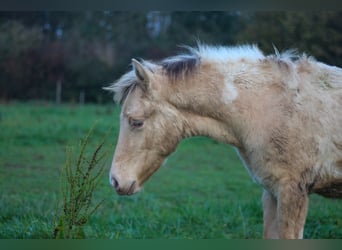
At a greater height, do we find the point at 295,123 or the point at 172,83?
the point at 172,83

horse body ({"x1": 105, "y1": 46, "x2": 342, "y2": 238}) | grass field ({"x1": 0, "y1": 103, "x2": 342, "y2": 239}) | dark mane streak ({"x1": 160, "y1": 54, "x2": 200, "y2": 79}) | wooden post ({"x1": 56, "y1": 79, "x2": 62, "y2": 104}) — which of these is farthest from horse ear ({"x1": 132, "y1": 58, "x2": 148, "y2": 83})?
wooden post ({"x1": 56, "y1": 79, "x2": 62, "y2": 104})

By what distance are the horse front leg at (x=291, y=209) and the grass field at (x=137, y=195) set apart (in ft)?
3.67

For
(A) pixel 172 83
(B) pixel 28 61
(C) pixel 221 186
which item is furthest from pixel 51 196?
(B) pixel 28 61

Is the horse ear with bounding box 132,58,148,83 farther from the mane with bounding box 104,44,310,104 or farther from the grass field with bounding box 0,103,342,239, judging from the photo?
the grass field with bounding box 0,103,342,239

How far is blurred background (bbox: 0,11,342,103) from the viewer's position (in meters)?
6.68

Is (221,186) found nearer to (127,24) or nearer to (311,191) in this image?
(311,191)

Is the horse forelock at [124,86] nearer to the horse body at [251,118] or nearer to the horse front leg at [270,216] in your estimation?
the horse body at [251,118]

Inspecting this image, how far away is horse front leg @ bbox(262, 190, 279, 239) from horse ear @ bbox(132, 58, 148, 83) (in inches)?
40.1

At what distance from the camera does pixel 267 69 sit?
2873mm

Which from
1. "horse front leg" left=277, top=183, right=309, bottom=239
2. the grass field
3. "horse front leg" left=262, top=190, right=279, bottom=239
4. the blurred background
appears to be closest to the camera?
"horse front leg" left=277, top=183, right=309, bottom=239

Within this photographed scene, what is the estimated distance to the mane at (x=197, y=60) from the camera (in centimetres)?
286

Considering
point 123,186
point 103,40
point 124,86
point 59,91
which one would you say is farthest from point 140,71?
point 103,40

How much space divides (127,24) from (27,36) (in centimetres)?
199

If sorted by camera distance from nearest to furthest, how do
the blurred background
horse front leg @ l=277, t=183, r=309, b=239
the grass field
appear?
horse front leg @ l=277, t=183, r=309, b=239 → the grass field → the blurred background
